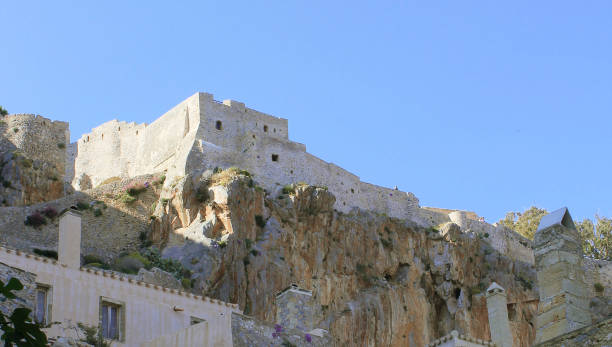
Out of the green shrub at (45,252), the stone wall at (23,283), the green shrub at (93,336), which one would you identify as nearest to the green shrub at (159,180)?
the green shrub at (45,252)

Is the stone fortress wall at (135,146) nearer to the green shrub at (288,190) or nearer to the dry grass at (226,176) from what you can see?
the dry grass at (226,176)

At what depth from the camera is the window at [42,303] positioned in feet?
74.2

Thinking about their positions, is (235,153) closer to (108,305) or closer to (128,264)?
(128,264)

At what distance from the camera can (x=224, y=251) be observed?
47031 millimetres

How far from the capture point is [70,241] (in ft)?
82.8

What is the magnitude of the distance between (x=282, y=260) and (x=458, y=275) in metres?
14.1

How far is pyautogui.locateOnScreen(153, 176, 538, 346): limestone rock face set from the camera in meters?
47.3

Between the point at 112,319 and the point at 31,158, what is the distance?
97.7ft

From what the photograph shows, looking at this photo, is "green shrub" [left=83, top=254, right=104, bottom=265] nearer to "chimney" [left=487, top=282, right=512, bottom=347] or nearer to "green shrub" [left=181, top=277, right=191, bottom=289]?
"green shrub" [left=181, top=277, right=191, bottom=289]

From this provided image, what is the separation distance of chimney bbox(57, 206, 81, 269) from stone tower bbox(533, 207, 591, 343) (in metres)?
12.0

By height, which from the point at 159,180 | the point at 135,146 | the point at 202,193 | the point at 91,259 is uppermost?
the point at 135,146

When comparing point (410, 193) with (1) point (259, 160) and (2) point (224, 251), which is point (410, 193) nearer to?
(1) point (259, 160)

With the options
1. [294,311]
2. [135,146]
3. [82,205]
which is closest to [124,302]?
[294,311]

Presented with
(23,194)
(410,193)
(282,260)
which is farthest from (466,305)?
(23,194)
